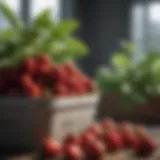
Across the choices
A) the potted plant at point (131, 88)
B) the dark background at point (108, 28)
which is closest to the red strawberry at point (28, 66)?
the potted plant at point (131, 88)

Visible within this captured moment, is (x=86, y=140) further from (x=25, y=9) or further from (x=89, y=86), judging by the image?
(x=25, y=9)

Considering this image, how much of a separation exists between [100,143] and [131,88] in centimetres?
36

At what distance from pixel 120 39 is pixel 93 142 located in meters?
3.32

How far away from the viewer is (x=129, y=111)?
4.95 feet

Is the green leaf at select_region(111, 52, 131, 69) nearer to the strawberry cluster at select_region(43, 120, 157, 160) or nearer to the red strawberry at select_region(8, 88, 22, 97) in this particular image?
the strawberry cluster at select_region(43, 120, 157, 160)

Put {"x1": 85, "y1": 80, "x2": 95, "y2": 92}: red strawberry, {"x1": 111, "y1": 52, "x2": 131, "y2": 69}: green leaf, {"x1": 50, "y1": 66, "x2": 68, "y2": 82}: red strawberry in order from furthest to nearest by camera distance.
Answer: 1. {"x1": 111, "y1": 52, "x2": 131, "y2": 69}: green leaf
2. {"x1": 85, "y1": 80, "x2": 95, "y2": 92}: red strawberry
3. {"x1": 50, "y1": 66, "x2": 68, "y2": 82}: red strawberry

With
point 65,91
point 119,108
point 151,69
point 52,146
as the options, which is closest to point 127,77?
point 151,69

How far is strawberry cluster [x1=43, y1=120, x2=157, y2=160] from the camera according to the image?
904 millimetres

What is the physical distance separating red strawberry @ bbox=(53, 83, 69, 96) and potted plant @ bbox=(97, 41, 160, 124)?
31 centimetres

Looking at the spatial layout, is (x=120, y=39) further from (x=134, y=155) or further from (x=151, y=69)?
(x=134, y=155)

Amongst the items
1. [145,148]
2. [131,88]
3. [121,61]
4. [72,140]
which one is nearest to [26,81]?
[72,140]

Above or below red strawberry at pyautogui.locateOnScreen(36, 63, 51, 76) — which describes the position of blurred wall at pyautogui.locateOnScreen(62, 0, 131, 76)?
above

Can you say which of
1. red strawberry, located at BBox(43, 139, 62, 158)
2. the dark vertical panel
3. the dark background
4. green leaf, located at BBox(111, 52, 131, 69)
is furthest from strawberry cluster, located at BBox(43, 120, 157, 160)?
the dark background

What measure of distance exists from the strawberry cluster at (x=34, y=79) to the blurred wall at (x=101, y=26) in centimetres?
318
